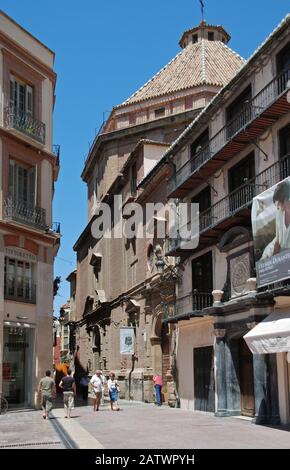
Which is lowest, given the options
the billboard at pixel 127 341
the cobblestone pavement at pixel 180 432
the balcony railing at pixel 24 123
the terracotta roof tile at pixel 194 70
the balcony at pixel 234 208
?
the cobblestone pavement at pixel 180 432

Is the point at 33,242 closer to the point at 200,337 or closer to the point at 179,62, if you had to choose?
the point at 200,337

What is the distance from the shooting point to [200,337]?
2350 cm

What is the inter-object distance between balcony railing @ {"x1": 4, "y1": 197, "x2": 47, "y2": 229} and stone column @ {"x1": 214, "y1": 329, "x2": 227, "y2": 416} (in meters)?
8.54

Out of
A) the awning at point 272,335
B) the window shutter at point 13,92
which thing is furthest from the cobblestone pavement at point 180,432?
the window shutter at point 13,92

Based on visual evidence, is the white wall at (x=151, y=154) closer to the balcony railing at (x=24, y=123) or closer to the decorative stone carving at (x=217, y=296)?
the balcony railing at (x=24, y=123)

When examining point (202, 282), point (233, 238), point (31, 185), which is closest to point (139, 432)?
point (233, 238)

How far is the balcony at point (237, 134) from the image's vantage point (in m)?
18.0

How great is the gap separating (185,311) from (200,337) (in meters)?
1.46

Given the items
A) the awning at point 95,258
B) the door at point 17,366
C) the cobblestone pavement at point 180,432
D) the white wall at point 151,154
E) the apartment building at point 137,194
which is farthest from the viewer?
the awning at point 95,258

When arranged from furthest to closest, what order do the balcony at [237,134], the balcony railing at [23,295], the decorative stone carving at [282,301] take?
the balcony railing at [23,295]
the balcony at [237,134]
the decorative stone carving at [282,301]

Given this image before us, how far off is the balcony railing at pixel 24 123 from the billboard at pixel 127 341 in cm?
1000

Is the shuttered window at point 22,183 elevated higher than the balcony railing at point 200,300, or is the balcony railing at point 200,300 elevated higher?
the shuttered window at point 22,183

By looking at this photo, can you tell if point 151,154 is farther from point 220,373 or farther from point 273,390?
point 273,390

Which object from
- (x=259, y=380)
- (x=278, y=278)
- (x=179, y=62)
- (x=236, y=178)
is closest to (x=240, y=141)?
(x=236, y=178)
